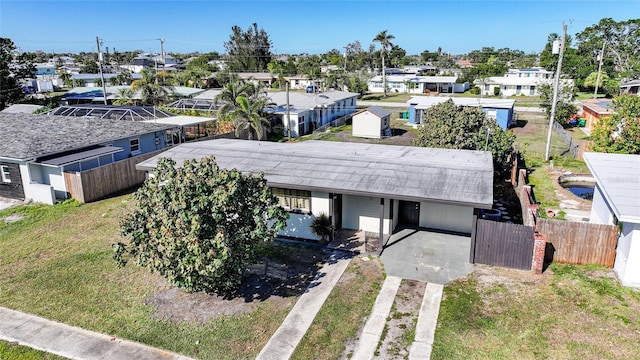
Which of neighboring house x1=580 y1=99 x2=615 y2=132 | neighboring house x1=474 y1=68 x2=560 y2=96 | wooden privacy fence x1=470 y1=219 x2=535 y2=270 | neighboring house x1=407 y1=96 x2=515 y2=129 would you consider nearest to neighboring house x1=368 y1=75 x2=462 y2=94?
neighboring house x1=474 y1=68 x2=560 y2=96

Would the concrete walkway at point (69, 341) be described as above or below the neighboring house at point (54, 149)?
below

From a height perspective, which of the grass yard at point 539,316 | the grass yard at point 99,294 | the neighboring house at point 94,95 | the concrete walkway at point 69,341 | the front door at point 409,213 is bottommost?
the concrete walkway at point 69,341

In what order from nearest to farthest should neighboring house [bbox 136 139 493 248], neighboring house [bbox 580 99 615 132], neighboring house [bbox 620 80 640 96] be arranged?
neighboring house [bbox 136 139 493 248] < neighboring house [bbox 580 99 615 132] < neighboring house [bbox 620 80 640 96]

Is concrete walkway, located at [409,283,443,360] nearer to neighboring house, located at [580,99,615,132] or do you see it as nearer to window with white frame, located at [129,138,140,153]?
window with white frame, located at [129,138,140,153]

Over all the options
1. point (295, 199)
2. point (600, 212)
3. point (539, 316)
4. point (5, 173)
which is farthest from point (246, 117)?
point (539, 316)

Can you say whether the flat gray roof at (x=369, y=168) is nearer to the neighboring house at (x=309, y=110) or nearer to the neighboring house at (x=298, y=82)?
the neighboring house at (x=309, y=110)

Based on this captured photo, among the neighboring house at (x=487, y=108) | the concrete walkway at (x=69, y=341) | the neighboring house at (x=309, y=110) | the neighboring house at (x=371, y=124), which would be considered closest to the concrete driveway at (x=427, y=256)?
the concrete walkway at (x=69, y=341)

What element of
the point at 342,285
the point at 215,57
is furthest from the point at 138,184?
the point at 215,57
